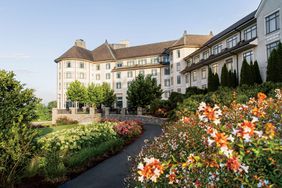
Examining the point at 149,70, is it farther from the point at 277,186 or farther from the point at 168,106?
the point at 277,186

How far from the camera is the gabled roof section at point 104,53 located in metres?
51.1

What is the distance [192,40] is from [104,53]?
23511 millimetres

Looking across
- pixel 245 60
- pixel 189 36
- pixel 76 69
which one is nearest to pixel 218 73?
pixel 245 60

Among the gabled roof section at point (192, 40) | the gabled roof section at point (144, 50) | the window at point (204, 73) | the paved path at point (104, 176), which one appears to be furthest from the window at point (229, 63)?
the gabled roof section at point (144, 50)

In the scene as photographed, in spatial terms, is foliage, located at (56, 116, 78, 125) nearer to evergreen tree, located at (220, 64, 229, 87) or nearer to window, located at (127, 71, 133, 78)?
window, located at (127, 71, 133, 78)

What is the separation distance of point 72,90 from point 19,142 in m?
38.3

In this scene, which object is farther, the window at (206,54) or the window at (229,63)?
the window at (206,54)

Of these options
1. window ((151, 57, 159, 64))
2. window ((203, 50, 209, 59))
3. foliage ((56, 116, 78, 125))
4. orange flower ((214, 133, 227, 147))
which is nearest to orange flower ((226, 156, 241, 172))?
orange flower ((214, 133, 227, 147))

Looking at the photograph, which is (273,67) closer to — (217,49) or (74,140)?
(217,49)

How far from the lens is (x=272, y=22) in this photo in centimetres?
1950

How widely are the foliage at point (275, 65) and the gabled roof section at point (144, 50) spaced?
2999 centimetres

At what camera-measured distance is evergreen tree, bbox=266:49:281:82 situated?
691 inches

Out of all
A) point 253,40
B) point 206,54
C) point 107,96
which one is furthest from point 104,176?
point 107,96

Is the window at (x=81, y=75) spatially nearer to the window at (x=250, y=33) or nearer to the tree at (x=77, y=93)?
the tree at (x=77, y=93)
